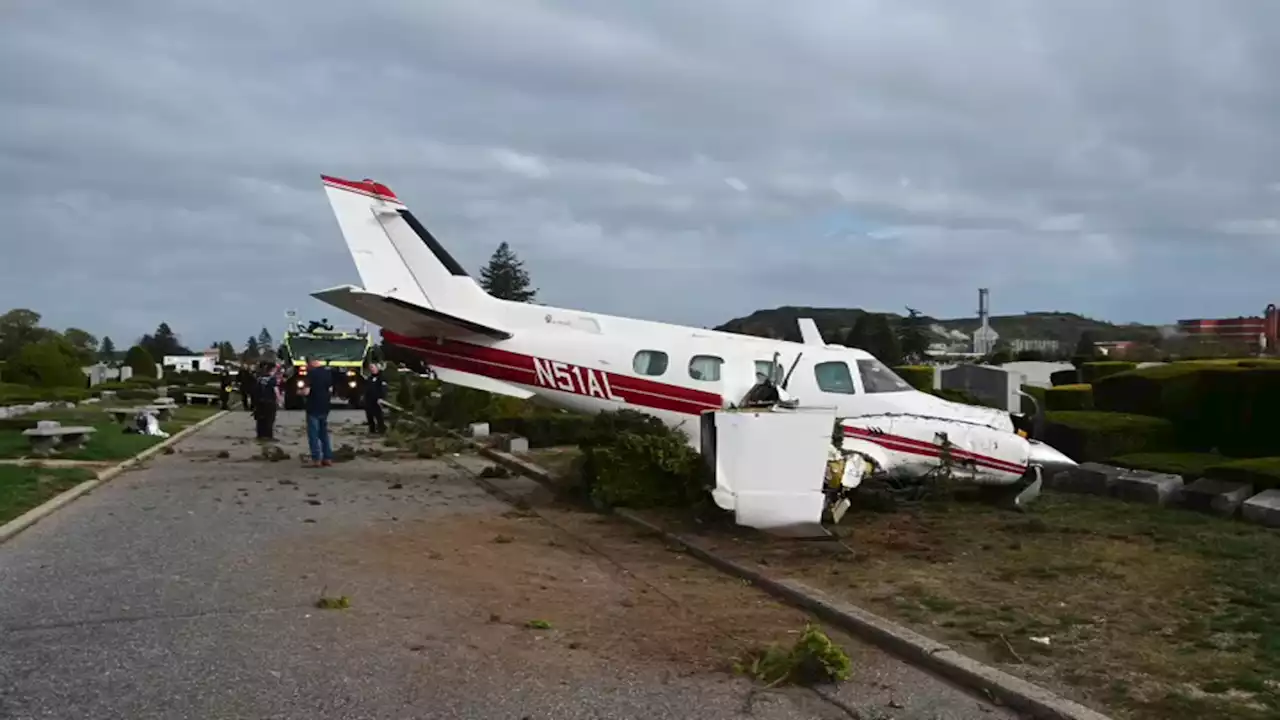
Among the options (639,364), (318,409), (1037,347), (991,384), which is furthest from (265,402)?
(1037,347)

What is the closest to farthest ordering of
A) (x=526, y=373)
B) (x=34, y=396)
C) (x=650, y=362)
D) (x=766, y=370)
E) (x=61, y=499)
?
1. (x=61, y=499)
2. (x=766, y=370)
3. (x=650, y=362)
4. (x=526, y=373)
5. (x=34, y=396)

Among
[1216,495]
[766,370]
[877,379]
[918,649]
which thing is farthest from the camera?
[766,370]

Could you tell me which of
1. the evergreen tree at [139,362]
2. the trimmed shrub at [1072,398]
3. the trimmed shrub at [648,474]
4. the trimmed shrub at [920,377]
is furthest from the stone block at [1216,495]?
the evergreen tree at [139,362]

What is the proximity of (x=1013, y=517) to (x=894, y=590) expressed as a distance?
4.09 metres

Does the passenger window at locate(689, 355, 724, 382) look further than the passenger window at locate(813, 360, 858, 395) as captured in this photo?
Yes

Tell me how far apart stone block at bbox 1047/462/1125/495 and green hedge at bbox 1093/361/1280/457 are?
2.29 meters

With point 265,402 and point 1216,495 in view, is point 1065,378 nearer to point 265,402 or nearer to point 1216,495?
point 1216,495

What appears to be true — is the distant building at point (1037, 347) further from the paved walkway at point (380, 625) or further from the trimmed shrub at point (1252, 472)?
the paved walkway at point (380, 625)

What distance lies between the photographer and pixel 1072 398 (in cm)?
2189

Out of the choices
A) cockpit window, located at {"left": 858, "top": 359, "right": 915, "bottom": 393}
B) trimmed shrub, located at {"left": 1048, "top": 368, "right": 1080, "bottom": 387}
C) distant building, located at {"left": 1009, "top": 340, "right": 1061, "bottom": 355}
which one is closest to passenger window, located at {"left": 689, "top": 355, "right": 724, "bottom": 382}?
cockpit window, located at {"left": 858, "top": 359, "right": 915, "bottom": 393}

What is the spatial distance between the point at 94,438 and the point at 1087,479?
1697cm

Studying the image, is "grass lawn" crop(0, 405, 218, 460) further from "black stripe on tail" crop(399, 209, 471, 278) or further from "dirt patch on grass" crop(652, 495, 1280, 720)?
"dirt patch on grass" crop(652, 495, 1280, 720)

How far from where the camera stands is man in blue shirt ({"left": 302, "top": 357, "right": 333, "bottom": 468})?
17766 mm

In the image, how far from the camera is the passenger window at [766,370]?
13.9 meters
